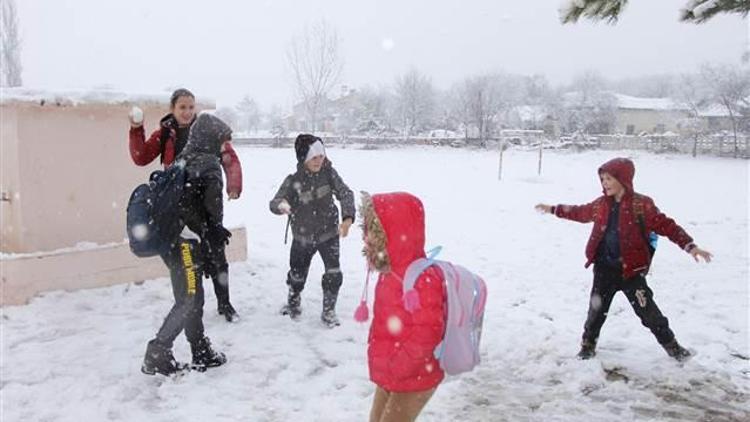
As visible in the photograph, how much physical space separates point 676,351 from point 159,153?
4204 mm

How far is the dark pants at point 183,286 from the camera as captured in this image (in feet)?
13.5

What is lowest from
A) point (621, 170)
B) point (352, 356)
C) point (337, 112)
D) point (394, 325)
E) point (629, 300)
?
point (352, 356)

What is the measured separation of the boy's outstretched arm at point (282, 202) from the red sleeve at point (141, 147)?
1020 millimetres

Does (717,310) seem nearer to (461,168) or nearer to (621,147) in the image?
(461,168)

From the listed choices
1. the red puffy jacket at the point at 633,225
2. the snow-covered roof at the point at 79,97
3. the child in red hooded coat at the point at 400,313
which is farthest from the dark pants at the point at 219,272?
the red puffy jacket at the point at 633,225

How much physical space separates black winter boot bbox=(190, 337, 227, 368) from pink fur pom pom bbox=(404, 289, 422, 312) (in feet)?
7.20

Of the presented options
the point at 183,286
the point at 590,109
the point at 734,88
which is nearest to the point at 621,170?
the point at 183,286

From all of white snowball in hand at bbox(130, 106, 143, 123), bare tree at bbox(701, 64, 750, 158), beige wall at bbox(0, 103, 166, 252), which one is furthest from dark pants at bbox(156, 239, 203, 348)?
bare tree at bbox(701, 64, 750, 158)

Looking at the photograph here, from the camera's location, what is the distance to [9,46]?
30281 mm

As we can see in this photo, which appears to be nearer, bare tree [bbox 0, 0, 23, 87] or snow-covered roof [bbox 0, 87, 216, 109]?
snow-covered roof [bbox 0, 87, 216, 109]

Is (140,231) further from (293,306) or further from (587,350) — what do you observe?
(587,350)

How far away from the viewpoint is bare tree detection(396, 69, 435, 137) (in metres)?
64.1

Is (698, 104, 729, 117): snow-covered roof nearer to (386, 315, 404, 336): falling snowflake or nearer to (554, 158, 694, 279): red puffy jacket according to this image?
(554, 158, 694, 279): red puffy jacket

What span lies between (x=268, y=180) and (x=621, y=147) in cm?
3151
